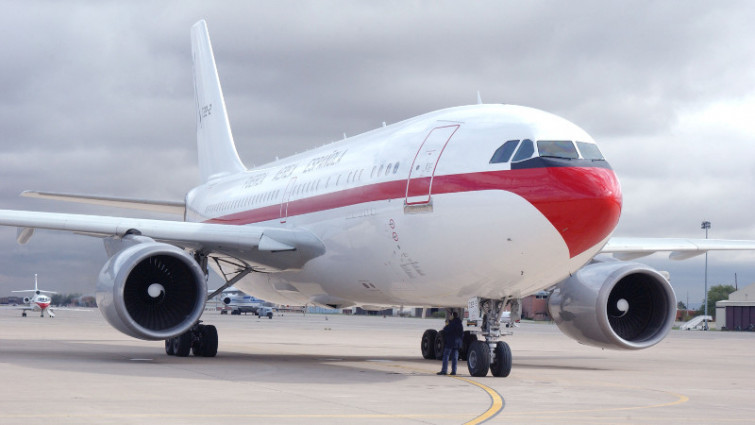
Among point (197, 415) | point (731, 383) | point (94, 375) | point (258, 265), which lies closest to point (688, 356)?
point (731, 383)

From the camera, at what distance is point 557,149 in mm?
14617

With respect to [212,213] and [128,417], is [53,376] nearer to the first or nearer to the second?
[128,417]

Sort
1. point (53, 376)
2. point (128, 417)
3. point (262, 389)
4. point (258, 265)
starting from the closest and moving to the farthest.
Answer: point (128, 417) → point (262, 389) → point (53, 376) → point (258, 265)

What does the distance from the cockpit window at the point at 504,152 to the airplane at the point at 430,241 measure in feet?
0.06

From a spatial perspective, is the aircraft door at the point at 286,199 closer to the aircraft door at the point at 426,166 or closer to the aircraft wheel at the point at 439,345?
the aircraft wheel at the point at 439,345

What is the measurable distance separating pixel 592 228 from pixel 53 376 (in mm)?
7882

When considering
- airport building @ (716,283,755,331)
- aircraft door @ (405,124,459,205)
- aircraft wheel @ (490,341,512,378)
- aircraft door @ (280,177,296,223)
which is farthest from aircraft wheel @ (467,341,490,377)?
airport building @ (716,283,755,331)

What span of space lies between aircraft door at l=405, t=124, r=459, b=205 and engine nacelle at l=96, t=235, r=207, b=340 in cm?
425

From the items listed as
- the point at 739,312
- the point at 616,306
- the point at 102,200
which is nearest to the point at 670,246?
the point at 616,306

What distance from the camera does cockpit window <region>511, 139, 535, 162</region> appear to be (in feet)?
47.7

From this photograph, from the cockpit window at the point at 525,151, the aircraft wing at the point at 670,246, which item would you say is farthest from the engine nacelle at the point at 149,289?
the aircraft wing at the point at 670,246

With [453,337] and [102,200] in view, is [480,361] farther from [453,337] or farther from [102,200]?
[102,200]

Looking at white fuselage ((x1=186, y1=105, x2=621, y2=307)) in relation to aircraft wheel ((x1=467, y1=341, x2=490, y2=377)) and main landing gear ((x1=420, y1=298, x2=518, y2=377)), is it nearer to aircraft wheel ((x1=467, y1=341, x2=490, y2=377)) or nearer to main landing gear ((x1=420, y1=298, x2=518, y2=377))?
main landing gear ((x1=420, y1=298, x2=518, y2=377))

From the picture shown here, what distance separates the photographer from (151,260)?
17.9 m
